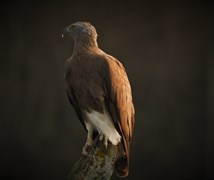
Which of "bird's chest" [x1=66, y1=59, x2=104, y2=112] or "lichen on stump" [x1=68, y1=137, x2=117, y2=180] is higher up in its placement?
"bird's chest" [x1=66, y1=59, x2=104, y2=112]

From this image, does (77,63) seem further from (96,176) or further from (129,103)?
(96,176)

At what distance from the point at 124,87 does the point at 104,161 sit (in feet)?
1.50

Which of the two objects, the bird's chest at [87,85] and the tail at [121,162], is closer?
the bird's chest at [87,85]

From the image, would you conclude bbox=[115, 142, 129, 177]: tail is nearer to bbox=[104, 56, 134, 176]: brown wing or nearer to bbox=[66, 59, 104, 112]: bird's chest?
bbox=[104, 56, 134, 176]: brown wing

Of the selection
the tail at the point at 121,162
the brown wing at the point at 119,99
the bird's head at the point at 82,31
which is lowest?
the tail at the point at 121,162

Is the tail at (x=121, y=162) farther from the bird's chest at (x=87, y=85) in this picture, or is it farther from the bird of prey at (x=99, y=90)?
the bird's chest at (x=87, y=85)

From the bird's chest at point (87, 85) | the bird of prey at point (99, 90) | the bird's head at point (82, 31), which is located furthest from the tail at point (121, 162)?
the bird's head at point (82, 31)

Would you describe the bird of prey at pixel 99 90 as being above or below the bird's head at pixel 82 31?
below

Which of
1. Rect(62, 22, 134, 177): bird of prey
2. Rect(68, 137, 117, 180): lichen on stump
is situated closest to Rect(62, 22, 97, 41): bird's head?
Rect(62, 22, 134, 177): bird of prey

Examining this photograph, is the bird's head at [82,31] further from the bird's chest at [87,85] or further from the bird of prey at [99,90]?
the bird's chest at [87,85]

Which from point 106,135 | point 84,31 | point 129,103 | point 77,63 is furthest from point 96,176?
point 84,31

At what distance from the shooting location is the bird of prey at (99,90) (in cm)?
267

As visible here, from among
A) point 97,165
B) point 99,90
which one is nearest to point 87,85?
point 99,90

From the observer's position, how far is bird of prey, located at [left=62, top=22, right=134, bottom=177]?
2666mm
